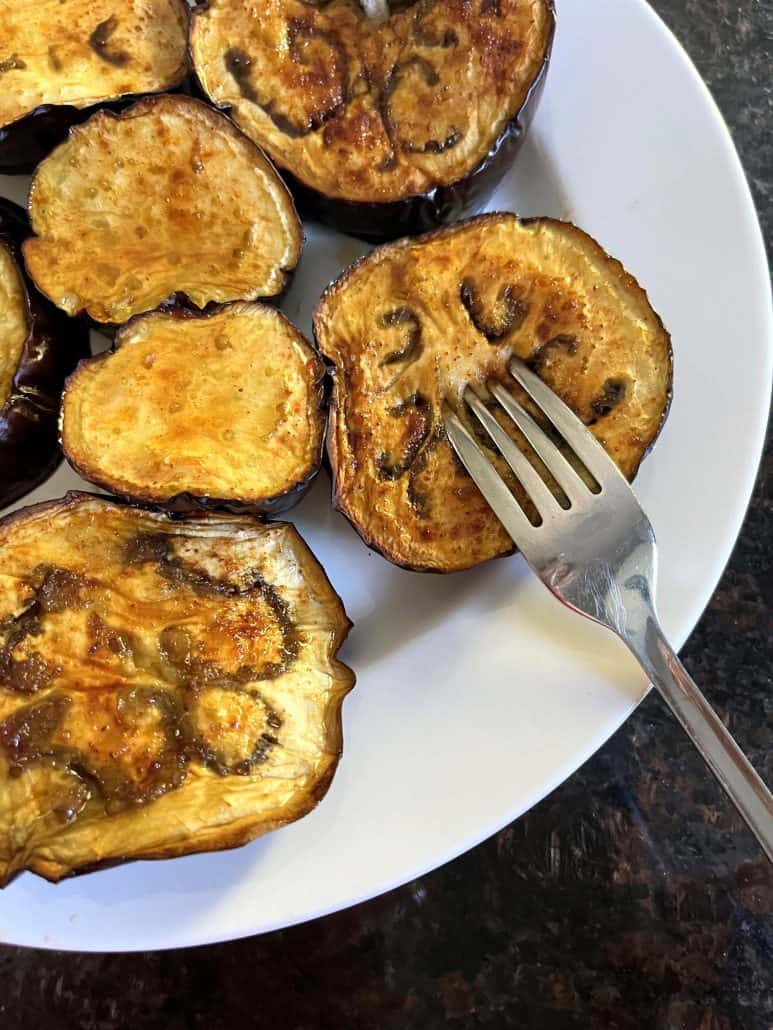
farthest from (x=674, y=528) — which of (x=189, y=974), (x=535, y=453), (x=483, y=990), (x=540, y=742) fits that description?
(x=189, y=974)

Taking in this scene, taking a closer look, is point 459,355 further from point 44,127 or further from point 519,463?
point 44,127

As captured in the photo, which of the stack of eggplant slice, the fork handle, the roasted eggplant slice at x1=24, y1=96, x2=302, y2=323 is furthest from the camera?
the roasted eggplant slice at x1=24, y1=96, x2=302, y2=323

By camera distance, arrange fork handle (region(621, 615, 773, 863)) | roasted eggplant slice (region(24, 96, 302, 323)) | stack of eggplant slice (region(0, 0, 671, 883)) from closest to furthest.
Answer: fork handle (region(621, 615, 773, 863)), stack of eggplant slice (region(0, 0, 671, 883)), roasted eggplant slice (region(24, 96, 302, 323))

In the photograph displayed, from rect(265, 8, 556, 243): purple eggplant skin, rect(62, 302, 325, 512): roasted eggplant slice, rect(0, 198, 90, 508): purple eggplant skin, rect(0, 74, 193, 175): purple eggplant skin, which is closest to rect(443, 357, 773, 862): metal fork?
rect(62, 302, 325, 512): roasted eggplant slice

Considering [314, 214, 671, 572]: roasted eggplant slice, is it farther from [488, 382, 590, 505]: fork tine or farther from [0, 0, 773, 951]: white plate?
[0, 0, 773, 951]: white plate

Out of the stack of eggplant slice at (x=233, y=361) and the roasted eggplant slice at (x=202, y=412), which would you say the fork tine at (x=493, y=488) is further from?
the roasted eggplant slice at (x=202, y=412)

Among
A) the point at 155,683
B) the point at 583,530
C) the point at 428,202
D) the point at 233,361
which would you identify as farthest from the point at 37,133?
the point at 583,530

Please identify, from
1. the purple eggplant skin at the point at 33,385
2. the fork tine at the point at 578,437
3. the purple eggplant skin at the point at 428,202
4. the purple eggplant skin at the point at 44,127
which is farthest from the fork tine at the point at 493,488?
the purple eggplant skin at the point at 44,127
